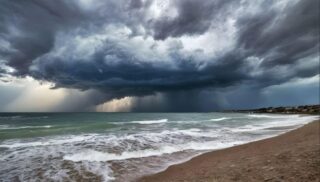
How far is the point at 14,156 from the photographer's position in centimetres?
1373

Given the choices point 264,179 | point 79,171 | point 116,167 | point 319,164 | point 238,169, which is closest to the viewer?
point 264,179

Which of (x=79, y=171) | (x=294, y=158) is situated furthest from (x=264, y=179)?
(x=79, y=171)

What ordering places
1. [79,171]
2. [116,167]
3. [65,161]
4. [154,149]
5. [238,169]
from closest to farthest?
[238,169]
[79,171]
[116,167]
[65,161]
[154,149]

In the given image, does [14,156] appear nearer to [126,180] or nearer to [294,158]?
[126,180]

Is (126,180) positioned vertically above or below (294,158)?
below

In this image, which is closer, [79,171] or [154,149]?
[79,171]

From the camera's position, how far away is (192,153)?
47.1ft

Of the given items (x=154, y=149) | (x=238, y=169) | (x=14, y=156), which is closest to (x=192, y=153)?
(x=154, y=149)

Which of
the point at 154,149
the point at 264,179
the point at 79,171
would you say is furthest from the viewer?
the point at 154,149

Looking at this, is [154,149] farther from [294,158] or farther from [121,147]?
[294,158]

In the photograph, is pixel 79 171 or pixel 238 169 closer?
pixel 238 169

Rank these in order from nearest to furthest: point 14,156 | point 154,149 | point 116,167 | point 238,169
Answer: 1. point 238,169
2. point 116,167
3. point 14,156
4. point 154,149

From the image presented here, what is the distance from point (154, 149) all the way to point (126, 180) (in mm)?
6254

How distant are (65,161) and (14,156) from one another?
3649 mm
